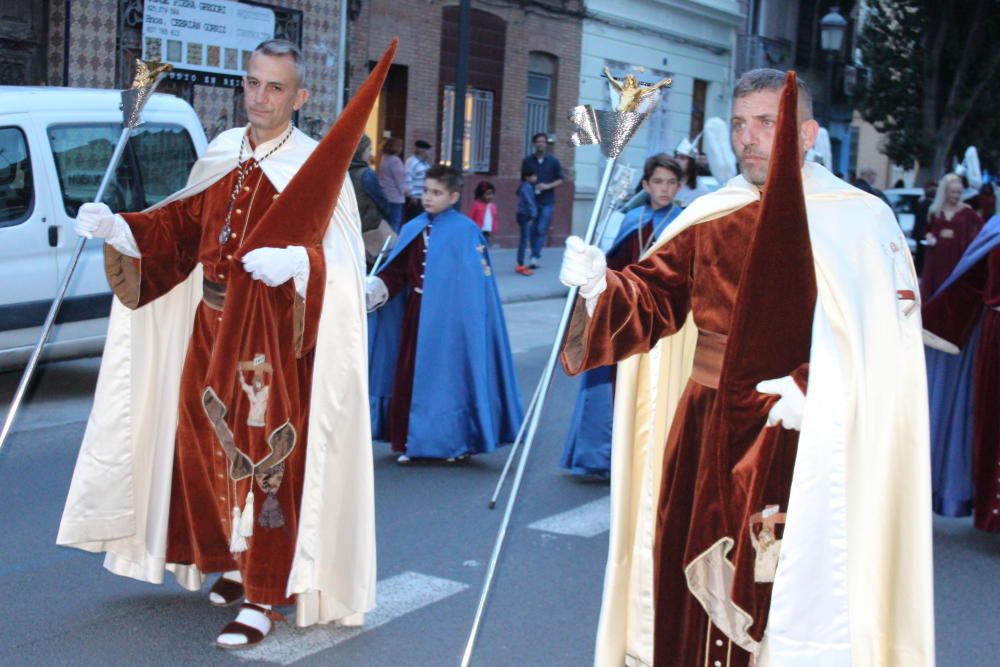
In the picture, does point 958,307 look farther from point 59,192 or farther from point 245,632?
point 59,192

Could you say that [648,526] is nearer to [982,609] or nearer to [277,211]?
[277,211]

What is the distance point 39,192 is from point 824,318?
252 inches

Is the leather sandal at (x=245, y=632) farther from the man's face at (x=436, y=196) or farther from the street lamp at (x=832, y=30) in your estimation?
the street lamp at (x=832, y=30)

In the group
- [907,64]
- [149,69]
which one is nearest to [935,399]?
[149,69]

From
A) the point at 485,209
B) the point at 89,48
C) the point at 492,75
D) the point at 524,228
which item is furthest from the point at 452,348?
the point at 492,75

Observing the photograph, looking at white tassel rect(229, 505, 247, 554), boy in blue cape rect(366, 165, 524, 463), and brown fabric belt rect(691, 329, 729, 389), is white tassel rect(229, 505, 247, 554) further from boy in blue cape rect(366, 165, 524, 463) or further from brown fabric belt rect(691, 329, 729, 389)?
boy in blue cape rect(366, 165, 524, 463)

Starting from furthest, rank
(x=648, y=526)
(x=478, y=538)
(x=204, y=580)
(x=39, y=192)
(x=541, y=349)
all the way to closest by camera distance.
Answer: (x=541, y=349)
(x=39, y=192)
(x=478, y=538)
(x=204, y=580)
(x=648, y=526)

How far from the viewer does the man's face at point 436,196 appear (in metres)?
7.44

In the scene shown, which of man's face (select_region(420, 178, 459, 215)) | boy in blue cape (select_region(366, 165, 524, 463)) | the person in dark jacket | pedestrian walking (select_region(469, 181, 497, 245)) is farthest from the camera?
pedestrian walking (select_region(469, 181, 497, 245))

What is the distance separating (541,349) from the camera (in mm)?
12234

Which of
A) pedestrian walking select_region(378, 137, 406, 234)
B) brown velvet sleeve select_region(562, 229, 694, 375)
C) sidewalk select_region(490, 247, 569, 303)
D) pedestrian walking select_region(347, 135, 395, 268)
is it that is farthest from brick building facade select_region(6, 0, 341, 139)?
brown velvet sleeve select_region(562, 229, 694, 375)

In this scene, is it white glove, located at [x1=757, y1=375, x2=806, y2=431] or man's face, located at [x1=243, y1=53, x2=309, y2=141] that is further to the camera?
man's face, located at [x1=243, y1=53, x2=309, y2=141]

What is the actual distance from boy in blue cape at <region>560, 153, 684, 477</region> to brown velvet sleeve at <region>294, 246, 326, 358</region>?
291 centimetres

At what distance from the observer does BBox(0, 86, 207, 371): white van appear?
840 cm
